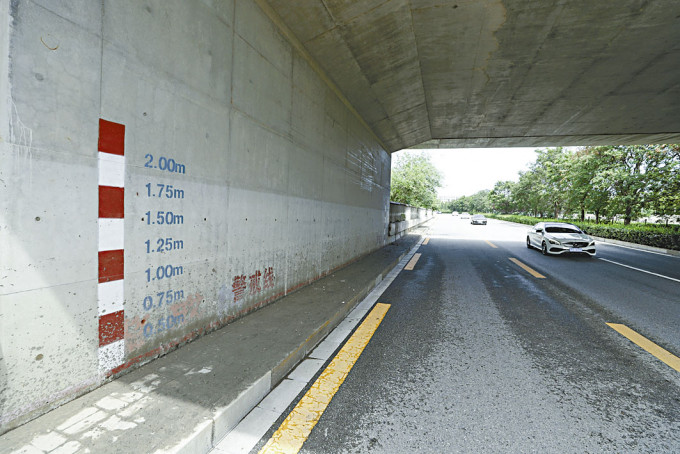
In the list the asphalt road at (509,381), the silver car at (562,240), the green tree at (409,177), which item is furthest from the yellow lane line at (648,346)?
the green tree at (409,177)

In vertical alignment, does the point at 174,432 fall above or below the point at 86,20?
below

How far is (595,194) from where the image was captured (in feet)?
84.9

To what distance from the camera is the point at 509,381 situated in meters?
2.94

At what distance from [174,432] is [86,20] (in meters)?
2.89

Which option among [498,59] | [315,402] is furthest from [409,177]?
[315,402]

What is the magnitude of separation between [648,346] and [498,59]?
595cm

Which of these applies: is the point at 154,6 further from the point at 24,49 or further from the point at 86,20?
the point at 24,49

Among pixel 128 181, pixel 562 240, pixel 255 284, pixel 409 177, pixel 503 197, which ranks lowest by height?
pixel 255 284

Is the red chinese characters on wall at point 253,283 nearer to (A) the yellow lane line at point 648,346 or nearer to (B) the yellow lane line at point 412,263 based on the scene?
(A) the yellow lane line at point 648,346

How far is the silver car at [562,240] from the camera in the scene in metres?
12.0

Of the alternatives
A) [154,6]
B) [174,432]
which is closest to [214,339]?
[174,432]

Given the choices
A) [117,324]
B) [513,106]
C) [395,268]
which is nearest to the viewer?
[117,324]

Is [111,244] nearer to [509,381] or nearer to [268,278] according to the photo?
[268,278]

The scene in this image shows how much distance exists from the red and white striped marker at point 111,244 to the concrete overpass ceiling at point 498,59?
3153mm
